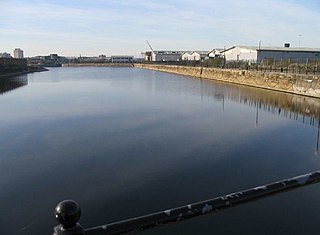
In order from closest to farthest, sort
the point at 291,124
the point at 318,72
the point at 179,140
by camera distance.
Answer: the point at 179,140 < the point at 291,124 < the point at 318,72

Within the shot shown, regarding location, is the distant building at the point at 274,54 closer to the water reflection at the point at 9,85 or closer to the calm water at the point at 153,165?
the water reflection at the point at 9,85

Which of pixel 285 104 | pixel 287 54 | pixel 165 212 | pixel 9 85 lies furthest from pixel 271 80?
pixel 287 54

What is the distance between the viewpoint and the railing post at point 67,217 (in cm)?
94

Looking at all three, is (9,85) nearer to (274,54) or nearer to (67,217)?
(67,217)

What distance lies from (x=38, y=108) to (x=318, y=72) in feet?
63.3

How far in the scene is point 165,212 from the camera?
117cm

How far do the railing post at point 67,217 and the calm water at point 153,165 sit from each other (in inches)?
141

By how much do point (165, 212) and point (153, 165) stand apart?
678cm

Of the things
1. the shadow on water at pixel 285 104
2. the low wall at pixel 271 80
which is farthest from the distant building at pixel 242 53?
the shadow on water at pixel 285 104

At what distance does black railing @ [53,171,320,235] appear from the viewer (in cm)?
96

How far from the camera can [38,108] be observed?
1766 centimetres

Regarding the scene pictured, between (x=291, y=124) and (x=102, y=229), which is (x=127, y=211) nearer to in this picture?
(x=102, y=229)

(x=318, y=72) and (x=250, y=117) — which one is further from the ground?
(x=318, y=72)

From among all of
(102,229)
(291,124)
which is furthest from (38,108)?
(102,229)
